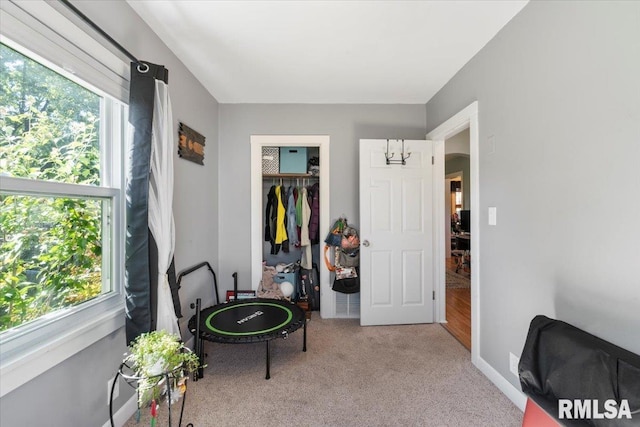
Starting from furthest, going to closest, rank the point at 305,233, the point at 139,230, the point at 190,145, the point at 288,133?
the point at 305,233 → the point at 288,133 → the point at 190,145 → the point at 139,230

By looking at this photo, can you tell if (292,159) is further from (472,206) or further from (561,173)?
(561,173)

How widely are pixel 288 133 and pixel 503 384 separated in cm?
299

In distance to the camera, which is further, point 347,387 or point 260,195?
point 260,195

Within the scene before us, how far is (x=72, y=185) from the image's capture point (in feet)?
4.40

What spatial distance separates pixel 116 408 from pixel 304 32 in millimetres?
2649

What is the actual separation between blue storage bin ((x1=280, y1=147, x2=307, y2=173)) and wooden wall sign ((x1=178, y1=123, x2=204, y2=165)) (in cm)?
103

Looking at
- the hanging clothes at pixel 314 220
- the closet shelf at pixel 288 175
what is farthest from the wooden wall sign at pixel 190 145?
the hanging clothes at pixel 314 220

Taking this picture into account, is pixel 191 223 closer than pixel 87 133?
No

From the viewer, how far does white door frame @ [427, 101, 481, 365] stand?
2154mm

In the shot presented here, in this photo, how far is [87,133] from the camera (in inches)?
58.0

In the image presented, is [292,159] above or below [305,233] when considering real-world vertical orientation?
above

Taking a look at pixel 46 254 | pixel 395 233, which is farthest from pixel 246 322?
pixel 395 233

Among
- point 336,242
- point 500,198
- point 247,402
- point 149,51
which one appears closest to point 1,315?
point 247,402

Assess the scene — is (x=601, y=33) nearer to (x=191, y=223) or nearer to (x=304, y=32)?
(x=304, y=32)
